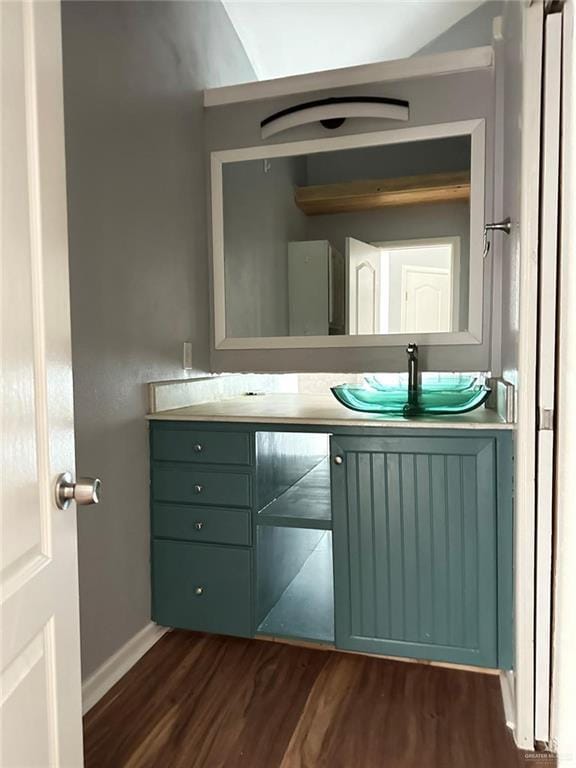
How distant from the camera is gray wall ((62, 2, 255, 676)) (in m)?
1.66

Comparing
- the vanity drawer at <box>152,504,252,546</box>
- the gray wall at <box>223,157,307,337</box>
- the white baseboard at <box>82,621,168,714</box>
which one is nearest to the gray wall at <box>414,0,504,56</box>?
the gray wall at <box>223,157,307,337</box>

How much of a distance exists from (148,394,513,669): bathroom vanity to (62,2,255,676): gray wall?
0.60 feet

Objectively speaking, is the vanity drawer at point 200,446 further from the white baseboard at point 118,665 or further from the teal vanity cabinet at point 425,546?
the white baseboard at point 118,665

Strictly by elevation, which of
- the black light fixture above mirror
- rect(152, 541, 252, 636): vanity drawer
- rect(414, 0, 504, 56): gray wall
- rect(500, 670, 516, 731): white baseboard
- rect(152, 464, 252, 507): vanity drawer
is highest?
rect(414, 0, 504, 56): gray wall

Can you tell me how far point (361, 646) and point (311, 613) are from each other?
1.02 ft

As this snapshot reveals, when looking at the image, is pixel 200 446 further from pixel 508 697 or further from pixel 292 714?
pixel 508 697

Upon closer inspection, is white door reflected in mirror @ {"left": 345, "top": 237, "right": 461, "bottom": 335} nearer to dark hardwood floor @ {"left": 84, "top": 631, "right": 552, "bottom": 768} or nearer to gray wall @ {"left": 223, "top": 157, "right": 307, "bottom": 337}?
gray wall @ {"left": 223, "top": 157, "right": 307, "bottom": 337}

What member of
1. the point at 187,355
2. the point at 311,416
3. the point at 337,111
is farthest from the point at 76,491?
the point at 337,111

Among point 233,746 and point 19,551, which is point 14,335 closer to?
point 19,551

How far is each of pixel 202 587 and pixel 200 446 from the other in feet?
1.72

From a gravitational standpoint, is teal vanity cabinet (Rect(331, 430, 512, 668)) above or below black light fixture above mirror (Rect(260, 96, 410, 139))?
below

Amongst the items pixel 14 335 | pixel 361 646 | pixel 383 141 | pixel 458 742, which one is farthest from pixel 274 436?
pixel 14 335

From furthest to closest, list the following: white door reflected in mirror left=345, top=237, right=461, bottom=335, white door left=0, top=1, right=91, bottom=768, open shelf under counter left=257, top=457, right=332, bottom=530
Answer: white door reflected in mirror left=345, top=237, right=461, bottom=335, open shelf under counter left=257, top=457, right=332, bottom=530, white door left=0, top=1, right=91, bottom=768

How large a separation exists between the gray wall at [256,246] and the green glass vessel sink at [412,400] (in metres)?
0.64
